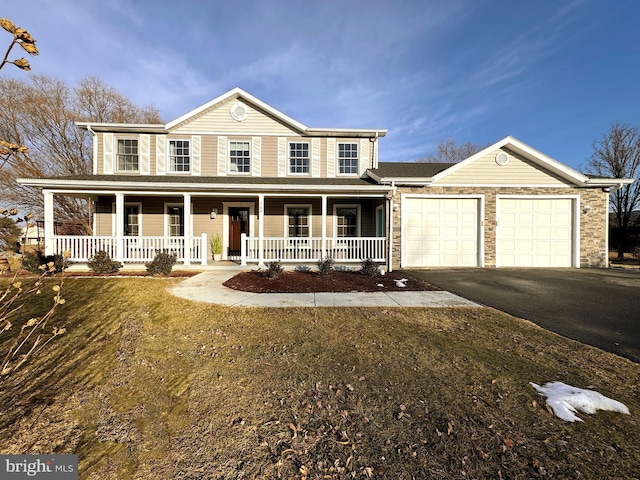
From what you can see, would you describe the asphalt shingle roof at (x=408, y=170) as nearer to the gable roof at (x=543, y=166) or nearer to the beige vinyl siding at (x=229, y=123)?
the gable roof at (x=543, y=166)

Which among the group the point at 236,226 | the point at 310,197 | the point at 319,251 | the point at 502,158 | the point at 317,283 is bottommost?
the point at 317,283

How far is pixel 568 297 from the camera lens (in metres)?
6.83

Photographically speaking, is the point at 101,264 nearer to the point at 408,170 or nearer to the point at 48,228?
the point at 48,228

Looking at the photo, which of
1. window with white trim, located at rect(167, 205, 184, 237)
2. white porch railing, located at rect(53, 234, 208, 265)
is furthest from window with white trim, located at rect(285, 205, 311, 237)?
window with white trim, located at rect(167, 205, 184, 237)

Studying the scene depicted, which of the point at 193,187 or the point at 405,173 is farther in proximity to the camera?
the point at 405,173

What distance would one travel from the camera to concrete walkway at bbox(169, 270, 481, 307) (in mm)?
5938

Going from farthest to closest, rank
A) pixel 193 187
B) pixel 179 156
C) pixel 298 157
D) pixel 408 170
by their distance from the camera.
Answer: pixel 408 170
pixel 298 157
pixel 179 156
pixel 193 187

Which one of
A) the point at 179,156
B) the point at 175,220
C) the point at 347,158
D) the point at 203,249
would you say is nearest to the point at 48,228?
the point at 175,220

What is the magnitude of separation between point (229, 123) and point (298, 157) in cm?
332

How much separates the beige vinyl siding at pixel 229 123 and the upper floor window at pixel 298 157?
718 millimetres

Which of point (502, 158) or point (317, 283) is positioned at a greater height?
point (502, 158)

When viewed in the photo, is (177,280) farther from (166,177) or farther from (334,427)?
(334,427)

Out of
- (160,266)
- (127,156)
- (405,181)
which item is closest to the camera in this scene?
(160,266)

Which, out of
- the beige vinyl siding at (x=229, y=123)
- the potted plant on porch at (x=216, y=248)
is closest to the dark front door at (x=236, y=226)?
the potted plant on porch at (x=216, y=248)
